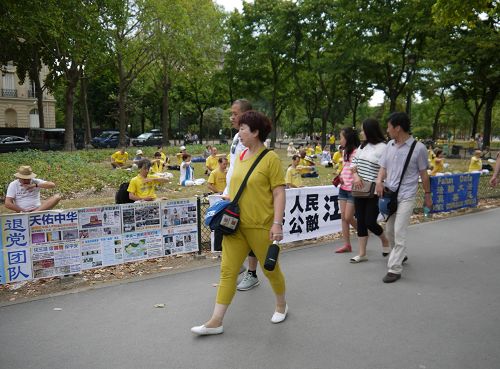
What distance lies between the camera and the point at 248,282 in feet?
16.5

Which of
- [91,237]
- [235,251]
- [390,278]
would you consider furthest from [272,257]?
[91,237]

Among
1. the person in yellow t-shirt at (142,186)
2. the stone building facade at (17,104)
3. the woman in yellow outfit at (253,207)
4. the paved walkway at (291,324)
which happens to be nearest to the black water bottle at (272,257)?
the woman in yellow outfit at (253,207)

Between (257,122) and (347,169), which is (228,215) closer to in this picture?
(257,122)

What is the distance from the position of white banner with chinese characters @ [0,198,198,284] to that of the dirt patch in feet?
0.41

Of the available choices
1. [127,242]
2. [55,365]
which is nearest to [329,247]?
[127,242]

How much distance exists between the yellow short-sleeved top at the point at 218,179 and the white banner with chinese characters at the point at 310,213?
1.41 m

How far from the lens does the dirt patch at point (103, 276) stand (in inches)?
201

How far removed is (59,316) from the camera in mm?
4340

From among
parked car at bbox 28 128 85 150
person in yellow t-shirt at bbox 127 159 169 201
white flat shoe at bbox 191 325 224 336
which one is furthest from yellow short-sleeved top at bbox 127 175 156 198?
parked car at bbox 28 128 85 150

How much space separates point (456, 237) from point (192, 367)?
589 centimetres

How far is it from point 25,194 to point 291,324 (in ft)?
15.5

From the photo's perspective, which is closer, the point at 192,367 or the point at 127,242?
the point at 192,367

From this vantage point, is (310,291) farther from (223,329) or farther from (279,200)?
(279,200)

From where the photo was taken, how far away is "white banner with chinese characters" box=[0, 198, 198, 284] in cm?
514
